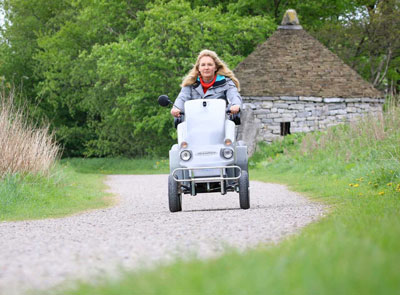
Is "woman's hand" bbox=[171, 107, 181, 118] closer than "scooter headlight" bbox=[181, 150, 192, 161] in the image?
No

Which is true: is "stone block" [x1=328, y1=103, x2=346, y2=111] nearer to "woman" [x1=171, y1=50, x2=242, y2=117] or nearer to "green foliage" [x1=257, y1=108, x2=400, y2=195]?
"green foliage" [x1=257, y1=108, x2=400, y2=195]

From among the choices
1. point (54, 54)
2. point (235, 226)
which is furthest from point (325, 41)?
point (235, 226)

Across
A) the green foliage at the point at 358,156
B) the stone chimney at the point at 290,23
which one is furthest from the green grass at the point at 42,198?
the stone chimney at the point at 290,23

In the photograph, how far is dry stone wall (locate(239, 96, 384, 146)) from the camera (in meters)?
27.2

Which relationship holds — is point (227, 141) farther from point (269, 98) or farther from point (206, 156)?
point (269, 98)

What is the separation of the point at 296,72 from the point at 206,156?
20.5m

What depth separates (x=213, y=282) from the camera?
325 centimetres

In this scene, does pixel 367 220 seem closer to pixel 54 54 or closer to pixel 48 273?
pixel 48 273

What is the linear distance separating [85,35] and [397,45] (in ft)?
55.3

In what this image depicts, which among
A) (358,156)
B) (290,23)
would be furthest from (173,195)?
(290,23)

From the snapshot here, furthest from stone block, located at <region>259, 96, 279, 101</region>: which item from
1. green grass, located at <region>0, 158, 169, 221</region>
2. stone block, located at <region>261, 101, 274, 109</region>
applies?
green grass, located at <region>0, 158, 169, 221</region>

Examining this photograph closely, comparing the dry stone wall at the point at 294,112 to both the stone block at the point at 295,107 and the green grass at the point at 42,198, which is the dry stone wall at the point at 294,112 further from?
the green grass at the point at 42,198

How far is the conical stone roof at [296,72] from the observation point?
1078 inches

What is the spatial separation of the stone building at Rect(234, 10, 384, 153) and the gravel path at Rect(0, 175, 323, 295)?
19014mm
